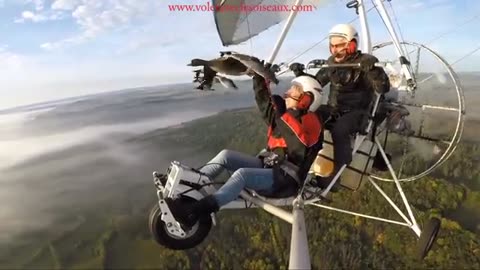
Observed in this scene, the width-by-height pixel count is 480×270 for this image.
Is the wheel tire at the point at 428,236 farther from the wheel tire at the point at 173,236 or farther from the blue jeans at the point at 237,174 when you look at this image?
the wheel tire at the point at 173,236

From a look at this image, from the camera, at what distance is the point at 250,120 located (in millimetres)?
63062

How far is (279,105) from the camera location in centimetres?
354

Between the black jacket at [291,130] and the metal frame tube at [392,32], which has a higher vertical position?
the metal frame tube at [392,32]

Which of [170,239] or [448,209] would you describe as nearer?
[170,239]

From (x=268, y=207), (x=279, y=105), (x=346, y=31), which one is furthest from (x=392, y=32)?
(x=268, y=207)

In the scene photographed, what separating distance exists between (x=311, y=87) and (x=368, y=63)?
0.66 meters

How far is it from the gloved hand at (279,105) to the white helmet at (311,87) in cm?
18

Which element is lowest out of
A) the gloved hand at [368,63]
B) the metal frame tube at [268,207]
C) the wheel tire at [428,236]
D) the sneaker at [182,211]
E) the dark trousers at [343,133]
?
the wheel tire at [428,236]

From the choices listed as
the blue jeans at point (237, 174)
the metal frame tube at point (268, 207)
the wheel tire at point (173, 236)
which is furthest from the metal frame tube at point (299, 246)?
the wheel tire at point (173, 236)

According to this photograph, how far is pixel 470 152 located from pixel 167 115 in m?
43.5

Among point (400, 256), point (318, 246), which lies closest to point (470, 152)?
point (400, 256)

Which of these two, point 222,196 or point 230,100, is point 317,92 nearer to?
point 222,196

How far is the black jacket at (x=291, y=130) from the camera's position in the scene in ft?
11.2

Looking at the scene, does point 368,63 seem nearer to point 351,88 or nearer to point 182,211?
point 351,88
